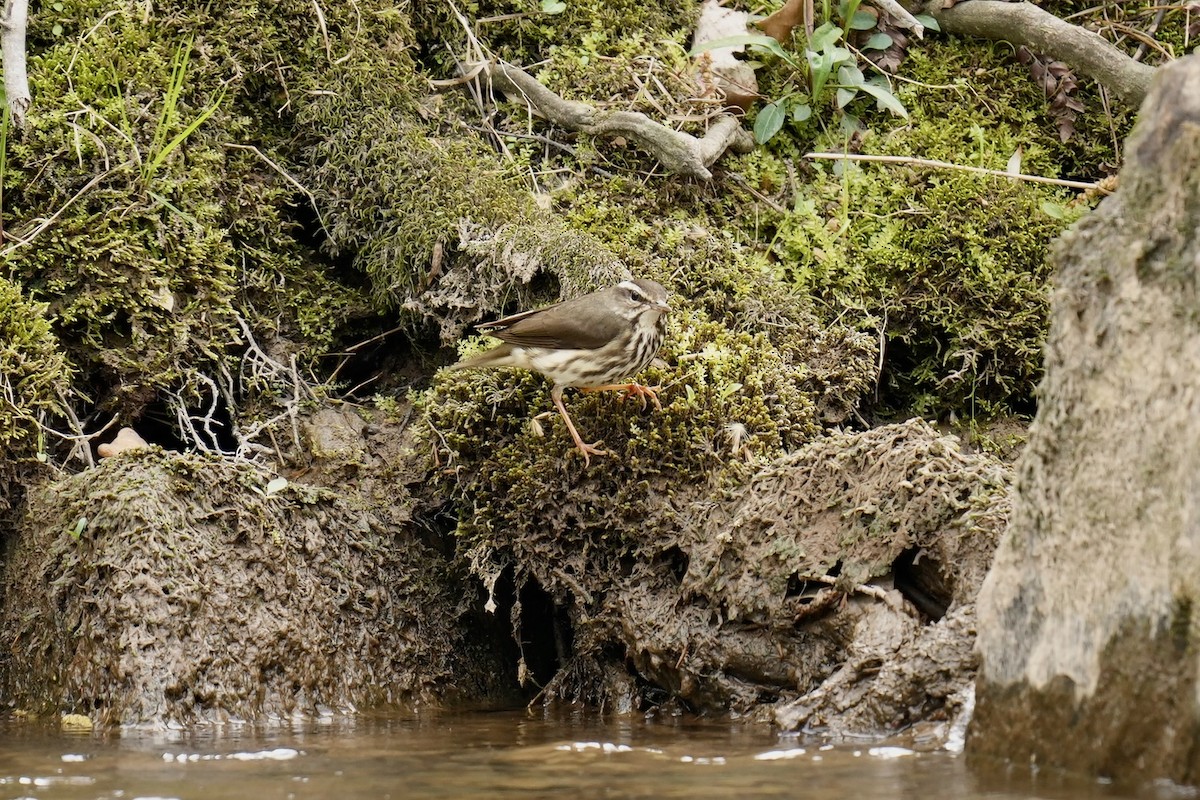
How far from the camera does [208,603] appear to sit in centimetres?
531

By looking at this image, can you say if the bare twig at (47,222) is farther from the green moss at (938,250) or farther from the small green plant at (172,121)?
the green moss at (938,250)

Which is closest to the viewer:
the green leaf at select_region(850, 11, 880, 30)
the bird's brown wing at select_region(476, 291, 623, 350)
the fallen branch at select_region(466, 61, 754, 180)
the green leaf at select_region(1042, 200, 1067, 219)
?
the bird's brown wing at select_region(476, 291, 623, 350)

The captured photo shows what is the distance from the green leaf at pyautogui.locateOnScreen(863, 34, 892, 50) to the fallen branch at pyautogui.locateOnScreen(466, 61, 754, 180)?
2.81ft

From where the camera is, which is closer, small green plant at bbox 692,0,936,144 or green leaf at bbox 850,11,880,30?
small green plant at bbox 692,0,936,144

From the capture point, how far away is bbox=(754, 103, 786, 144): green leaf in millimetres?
7113

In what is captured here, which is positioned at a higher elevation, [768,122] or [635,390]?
[768,122]

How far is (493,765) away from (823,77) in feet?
14.3

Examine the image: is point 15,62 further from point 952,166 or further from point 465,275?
point 952,166

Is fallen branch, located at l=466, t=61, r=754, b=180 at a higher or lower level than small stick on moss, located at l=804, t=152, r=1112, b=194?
higher

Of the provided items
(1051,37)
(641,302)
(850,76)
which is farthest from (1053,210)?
(641,302)

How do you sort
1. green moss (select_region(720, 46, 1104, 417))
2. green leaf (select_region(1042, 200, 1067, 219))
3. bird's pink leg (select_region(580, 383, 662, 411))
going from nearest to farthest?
bird's pink leg (select_region(580, 383, 662, 411))
green moss (select_region(720, 46, 1104, 417))
green leaf (select_region(1042, 200, 1067, 219))

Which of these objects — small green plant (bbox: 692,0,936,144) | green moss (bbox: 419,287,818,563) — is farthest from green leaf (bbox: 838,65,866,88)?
green moss (bbox: 419,287,818,563)

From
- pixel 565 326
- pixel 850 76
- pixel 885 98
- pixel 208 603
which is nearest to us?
pixel 208 603

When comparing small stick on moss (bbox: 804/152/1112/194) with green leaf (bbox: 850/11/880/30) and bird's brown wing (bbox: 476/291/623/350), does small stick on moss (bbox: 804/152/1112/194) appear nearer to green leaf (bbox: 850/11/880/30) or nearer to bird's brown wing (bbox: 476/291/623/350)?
green leaf (bbox: 850/11/880/30)
